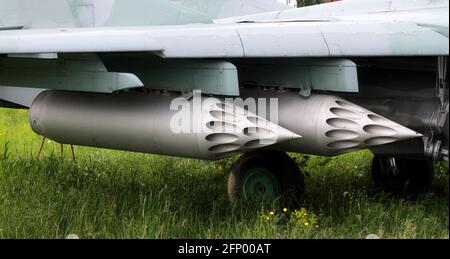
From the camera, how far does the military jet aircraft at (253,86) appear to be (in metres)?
3.64

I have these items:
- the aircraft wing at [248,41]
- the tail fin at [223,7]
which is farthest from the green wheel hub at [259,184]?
the tail fin at [223,7]

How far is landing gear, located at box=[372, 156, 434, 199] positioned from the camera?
5.36 m

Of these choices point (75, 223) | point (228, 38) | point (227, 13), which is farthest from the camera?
point (227, 13)

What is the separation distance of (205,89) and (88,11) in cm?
179

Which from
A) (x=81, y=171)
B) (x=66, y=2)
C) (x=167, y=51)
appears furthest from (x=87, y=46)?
(x=81, y=171)

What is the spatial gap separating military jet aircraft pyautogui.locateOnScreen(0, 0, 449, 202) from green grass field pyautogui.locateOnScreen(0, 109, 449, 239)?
40 centimetres

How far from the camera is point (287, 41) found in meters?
3.68

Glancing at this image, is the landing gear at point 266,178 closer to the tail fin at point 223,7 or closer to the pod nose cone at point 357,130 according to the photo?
the pod nose cone at point 357,130

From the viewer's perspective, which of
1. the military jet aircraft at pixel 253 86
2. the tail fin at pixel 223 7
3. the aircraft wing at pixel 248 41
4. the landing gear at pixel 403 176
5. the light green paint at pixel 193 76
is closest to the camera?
the aircraft wing at pixel 248 41

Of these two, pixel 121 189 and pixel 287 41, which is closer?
pixel 287 41

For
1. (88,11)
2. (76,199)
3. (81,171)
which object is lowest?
(76,199)

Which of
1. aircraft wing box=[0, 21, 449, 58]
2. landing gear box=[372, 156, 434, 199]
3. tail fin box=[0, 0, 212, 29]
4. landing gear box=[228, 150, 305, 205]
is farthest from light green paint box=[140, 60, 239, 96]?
landing gear box=[372, 156, 434, 199]

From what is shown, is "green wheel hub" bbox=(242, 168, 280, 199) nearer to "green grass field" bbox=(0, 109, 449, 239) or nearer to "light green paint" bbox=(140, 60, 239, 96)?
"green grass field" bbox=(0, 109, 449, 239)
